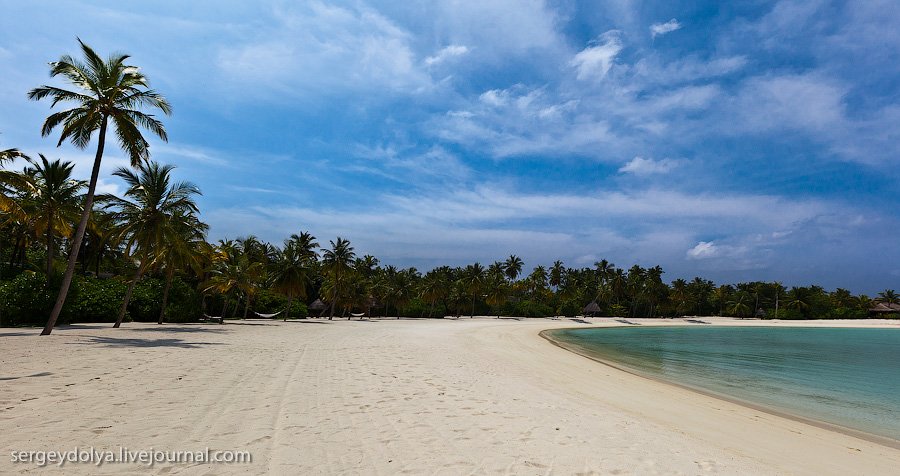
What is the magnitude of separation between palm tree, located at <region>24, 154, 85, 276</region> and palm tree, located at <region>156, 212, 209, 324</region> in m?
5.78

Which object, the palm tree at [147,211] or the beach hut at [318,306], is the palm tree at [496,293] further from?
the palm tree at [147,211]

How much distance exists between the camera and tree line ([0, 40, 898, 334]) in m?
17.6

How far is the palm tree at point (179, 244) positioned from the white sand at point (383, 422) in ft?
40.9

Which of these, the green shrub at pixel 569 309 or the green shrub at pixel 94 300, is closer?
the green shrub at pixel 94 300

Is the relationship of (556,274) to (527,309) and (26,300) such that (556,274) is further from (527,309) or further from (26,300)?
(26,300)

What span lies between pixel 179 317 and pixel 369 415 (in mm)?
Result: 31869

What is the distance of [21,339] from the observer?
1533 cm

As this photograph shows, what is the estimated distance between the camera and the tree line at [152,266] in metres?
17.6

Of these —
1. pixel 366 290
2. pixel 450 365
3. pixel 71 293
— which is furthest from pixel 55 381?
pixel 366 290

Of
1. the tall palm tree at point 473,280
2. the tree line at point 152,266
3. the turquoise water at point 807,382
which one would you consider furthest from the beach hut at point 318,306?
the turquoise water at point 807,382

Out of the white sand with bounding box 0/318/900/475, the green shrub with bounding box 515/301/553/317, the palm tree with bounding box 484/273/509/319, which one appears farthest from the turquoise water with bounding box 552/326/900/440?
the green shrub with bounding box 515/301/553/317

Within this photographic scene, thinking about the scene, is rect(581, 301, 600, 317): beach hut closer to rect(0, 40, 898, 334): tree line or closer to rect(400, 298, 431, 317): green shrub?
rect(0, 40, 898, 334): tree line

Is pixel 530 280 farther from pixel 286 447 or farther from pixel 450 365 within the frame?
pixel 286 447

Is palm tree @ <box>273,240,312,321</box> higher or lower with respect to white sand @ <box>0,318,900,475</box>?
higher
